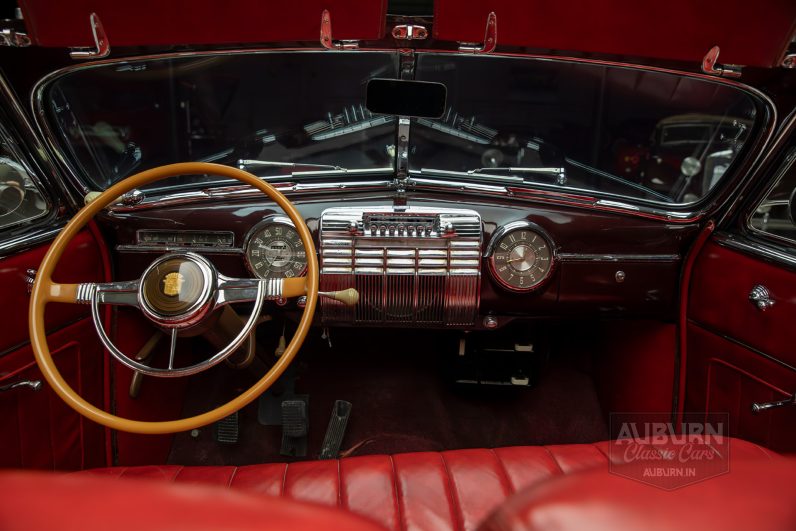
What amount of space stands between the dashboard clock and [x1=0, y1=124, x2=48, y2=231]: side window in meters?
1.68

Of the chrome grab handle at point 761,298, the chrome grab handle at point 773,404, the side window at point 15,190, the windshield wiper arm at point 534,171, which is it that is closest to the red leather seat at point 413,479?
the chrome grab handle at point 773,404

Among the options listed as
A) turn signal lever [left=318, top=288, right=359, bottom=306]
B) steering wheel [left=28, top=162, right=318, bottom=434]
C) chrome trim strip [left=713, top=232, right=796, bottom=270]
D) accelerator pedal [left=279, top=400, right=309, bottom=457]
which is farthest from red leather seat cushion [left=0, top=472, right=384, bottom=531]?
accelerator pedal [left=279, top=400, right=309, bottom=457]

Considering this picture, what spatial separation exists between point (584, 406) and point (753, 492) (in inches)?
93.1

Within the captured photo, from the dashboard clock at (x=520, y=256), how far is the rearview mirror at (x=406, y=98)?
555 mm

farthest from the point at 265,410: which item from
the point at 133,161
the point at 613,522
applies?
the point at 613,522

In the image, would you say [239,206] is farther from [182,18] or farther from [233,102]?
[182,18]

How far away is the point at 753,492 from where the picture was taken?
0.80m

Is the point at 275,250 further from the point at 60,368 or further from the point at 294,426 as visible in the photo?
the point at 294,426

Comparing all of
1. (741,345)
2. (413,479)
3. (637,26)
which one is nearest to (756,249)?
(741,345)

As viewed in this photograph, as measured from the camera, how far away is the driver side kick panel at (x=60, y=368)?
1822mm

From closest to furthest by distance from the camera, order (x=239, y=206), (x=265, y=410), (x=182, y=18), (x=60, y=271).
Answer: (x=182, y=18), (x=60, y=271), (x=239, y=206), (x=265, y=410)

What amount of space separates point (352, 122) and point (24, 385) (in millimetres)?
1507

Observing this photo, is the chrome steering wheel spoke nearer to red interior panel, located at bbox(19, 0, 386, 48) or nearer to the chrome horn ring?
the chrome horn ring

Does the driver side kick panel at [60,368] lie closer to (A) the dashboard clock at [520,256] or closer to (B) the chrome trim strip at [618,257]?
(A) the dashboard clock at [520,256]
